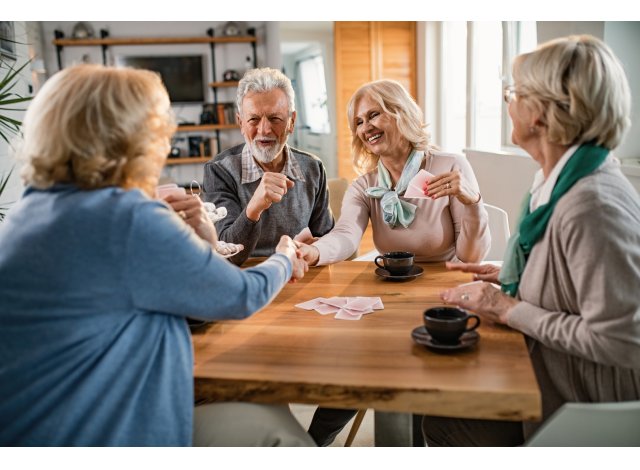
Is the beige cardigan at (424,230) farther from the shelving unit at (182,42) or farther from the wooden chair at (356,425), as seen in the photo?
the shelving unit at (182,42)

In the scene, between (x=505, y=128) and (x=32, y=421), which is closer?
(x=32, y=421)

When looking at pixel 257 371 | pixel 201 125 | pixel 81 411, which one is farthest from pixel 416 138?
pixel 201 125

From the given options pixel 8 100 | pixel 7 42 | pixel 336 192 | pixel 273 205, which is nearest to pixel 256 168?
pixel 273 205

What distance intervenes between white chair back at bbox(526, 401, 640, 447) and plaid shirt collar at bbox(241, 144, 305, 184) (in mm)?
1654

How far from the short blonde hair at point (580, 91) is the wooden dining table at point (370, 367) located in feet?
1.62

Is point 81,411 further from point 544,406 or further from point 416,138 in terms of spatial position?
point 416,138

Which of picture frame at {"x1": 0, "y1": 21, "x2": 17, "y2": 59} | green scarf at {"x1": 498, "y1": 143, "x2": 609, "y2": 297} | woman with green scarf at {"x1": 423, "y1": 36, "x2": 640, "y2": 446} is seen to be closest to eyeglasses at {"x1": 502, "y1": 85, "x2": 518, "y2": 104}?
woman with green scarf at {"x1": 423, "y1": 36, "x2": 640, "y2": 446}

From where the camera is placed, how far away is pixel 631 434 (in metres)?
1.17

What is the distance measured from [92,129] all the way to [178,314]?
1.29ft

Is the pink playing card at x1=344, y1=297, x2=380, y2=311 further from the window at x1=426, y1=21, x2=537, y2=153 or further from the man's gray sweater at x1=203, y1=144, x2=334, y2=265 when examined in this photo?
the window at x1=426, y1=21, x2=537, y2=153

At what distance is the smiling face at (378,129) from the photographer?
2.31 m

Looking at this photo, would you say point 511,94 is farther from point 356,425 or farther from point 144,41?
point 144,41

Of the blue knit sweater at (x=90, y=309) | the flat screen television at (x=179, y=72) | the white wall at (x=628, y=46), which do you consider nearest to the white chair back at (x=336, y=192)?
the white wall at (x=628, y=46)

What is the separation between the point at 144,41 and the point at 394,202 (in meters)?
6.23
